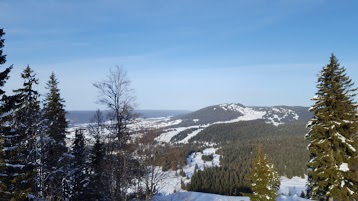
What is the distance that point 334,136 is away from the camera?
20.9 meters

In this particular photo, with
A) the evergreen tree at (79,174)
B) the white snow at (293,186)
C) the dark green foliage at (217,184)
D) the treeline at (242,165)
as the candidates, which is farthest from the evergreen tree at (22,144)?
the white snow at (293,186)

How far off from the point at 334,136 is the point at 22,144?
19564mm

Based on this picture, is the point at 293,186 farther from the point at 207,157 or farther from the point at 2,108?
the point at 2,108

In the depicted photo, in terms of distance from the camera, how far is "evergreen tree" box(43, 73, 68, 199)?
22.3 meters

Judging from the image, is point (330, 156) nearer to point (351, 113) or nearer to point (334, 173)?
point (334, 173)

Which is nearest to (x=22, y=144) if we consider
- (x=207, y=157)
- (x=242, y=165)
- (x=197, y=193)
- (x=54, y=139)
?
(x=54, y=139)

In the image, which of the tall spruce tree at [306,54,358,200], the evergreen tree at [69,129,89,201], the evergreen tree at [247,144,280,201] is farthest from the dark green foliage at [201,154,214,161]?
the tall spruce tree at [306,54,358,200]

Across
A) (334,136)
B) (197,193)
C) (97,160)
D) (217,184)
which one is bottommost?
(217,184)

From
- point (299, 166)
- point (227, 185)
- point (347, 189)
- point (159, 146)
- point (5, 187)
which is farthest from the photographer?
point (299, 166)

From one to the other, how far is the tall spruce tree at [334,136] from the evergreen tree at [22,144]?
17469 millimetres

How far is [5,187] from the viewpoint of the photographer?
43.7 feet

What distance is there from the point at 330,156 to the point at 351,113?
11.5ft

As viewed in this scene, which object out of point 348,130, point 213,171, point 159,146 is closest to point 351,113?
point 348,130

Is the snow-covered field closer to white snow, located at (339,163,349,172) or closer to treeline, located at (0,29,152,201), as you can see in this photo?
treeline, located at (0,29,152,201)
